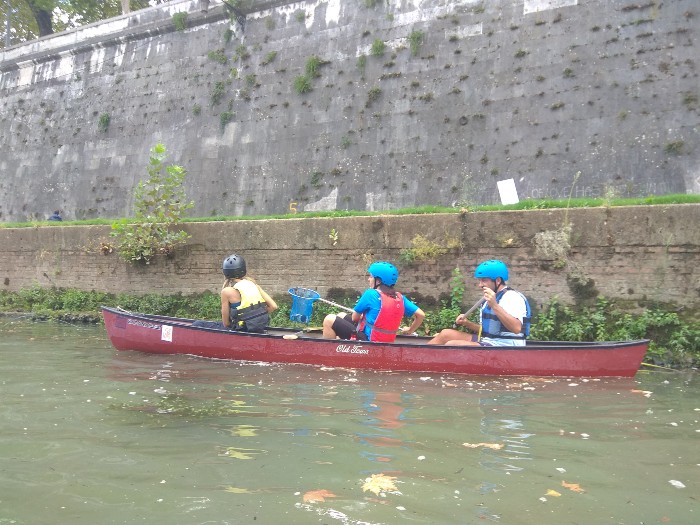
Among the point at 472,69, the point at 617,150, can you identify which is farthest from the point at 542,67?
the point at 617,150

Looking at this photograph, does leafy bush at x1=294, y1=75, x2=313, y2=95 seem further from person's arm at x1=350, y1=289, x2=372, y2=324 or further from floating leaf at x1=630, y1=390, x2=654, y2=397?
floating leaf at x1=630, y1=390, x2=654, y2=397

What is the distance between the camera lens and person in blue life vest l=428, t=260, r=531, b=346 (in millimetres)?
6465

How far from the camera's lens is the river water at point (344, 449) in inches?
115

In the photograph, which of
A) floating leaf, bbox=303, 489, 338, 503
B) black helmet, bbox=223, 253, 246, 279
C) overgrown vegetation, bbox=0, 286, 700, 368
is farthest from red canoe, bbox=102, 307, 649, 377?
floating leaf, bbox=303, 489, 338, 503

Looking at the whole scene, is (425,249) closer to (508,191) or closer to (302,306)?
(302,306)

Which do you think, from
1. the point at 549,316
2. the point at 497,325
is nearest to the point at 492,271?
the point at 497,325

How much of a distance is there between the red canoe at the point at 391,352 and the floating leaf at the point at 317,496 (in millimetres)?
3723

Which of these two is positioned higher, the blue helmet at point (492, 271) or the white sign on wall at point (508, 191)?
the white sign on wall at point (508, 191)

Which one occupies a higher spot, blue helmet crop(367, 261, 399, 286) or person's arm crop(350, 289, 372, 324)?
blue helmet crop(367, 261, 399, 286)

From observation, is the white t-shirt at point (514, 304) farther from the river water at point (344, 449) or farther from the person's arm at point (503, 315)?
the river water at point (344, 449)

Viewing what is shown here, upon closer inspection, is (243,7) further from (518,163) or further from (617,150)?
(617,150)

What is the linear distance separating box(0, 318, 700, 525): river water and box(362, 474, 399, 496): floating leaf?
0.01m

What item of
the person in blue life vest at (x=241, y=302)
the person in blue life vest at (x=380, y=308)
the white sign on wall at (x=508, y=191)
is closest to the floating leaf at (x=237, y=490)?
the person in blue life vest at (x=380, y=308)

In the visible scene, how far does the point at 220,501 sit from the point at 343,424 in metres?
1.64
